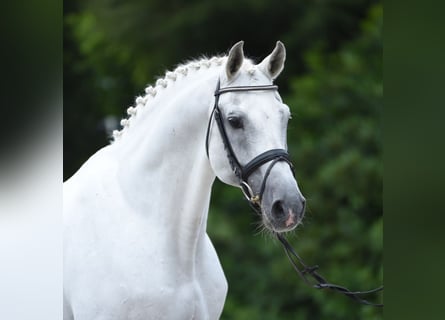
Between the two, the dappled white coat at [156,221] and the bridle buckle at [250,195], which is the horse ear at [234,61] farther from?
the bridle buckle at [250,195]

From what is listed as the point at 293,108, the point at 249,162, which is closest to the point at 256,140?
the point at 249,162

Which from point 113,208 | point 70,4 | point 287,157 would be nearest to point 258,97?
point 287,157

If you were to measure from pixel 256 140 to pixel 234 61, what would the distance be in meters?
0.24

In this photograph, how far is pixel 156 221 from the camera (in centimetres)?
230

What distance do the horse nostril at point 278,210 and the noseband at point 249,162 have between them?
0.06 m

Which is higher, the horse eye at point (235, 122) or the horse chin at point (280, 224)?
the horse eye at point (235, 122)

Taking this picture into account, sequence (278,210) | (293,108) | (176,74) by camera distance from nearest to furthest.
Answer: (278,210) → (176,74) → (293,108)

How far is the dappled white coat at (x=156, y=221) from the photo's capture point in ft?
7.31

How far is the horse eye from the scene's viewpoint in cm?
217

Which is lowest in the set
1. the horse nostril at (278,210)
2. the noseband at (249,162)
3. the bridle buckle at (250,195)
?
the horse nostril at (278,210)

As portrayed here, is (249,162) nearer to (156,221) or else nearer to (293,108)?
(156,221)

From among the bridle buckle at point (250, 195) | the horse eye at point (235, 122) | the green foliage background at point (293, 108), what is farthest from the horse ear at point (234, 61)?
the green foliage background at point (293, 108)

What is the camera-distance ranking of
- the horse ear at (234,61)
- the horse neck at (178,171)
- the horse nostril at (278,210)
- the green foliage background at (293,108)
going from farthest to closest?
the green foliage background at (293,108), the horse neck at (178,171), the horse ear at (234,61), the horse nostril at (278,210)

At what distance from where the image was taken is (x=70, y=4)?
713 cm
